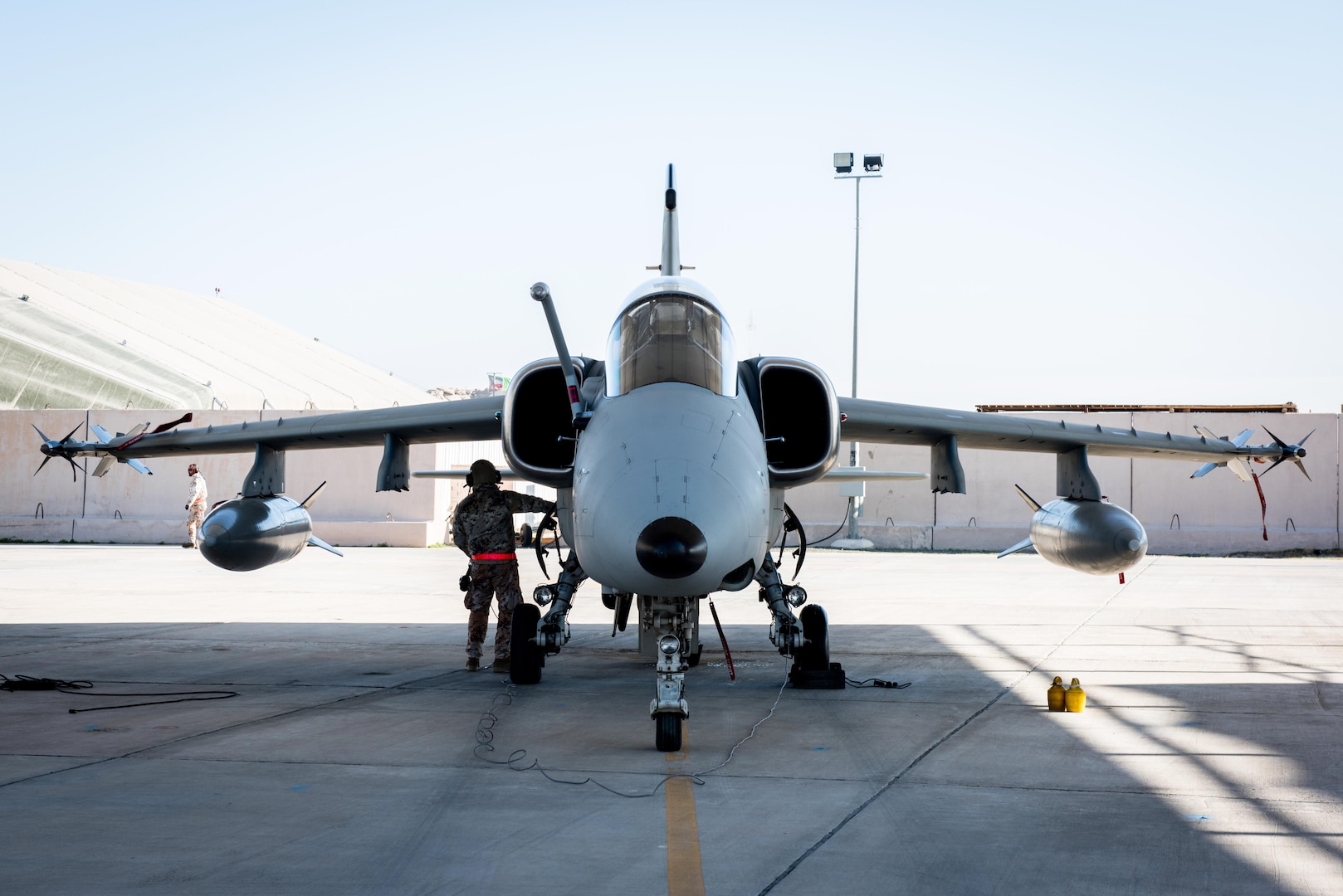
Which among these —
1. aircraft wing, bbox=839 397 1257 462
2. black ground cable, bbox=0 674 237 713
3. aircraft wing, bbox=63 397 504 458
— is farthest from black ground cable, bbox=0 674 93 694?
aircraft wing, bbox=839 397 1257 462

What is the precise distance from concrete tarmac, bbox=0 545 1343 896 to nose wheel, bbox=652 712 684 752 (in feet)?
0.22

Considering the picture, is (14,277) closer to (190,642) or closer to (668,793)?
(190,642)

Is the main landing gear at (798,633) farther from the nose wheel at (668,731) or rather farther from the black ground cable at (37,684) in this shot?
the black ground cable at (37,684)

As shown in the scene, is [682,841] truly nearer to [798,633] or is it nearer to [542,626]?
[798,633]

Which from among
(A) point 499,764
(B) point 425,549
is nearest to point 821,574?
(B) point 425,549

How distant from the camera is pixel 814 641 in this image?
9.56 m

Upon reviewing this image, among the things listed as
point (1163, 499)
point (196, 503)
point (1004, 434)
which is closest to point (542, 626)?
point (1004, 434)

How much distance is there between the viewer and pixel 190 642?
12.3 metres

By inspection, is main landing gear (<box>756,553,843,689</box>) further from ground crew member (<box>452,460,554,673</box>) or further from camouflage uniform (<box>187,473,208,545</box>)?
camouflage uniform (<box>187,473,208,545</box>)

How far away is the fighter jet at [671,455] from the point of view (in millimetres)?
6523

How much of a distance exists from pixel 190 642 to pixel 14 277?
137 feet

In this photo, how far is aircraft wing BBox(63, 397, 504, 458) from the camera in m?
10.5

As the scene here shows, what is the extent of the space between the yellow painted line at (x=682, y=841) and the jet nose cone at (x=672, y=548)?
107 centimetres

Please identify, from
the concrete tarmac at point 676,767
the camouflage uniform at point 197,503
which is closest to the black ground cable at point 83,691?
the concrete tarmac at point 676,767
